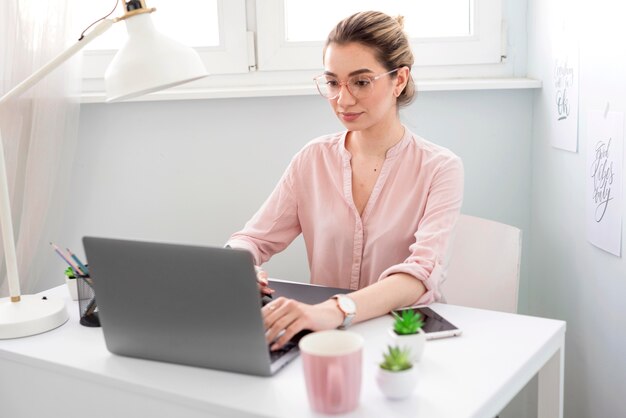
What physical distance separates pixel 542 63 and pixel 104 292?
4.55 ft

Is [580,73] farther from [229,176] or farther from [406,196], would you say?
[229,176]

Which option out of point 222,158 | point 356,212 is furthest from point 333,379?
point 222,158

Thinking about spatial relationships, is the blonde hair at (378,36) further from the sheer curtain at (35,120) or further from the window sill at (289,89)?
the sheer curtain at (35,120)

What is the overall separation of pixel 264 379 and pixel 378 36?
85 cm

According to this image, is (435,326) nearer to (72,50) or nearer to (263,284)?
(263,284)

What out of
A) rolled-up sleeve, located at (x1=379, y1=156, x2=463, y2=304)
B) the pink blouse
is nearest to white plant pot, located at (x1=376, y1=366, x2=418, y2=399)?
rolled-up sleeve, located at (x1=379, y1=156, x2=463, y2=304)

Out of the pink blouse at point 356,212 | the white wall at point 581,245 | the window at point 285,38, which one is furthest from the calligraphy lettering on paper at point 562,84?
the pink blouse at point 356,212

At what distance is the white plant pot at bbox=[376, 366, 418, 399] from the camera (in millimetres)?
993

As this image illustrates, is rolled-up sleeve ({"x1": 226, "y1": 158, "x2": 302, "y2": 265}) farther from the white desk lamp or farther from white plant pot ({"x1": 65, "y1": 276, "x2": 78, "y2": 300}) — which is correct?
the white desk lamp

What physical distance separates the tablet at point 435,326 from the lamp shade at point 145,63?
585 mm

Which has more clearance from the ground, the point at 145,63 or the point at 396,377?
the point at 145,63

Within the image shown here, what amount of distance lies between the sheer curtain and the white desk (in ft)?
2.50

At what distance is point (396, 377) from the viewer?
0.99m

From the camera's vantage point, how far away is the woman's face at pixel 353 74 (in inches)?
64.1
